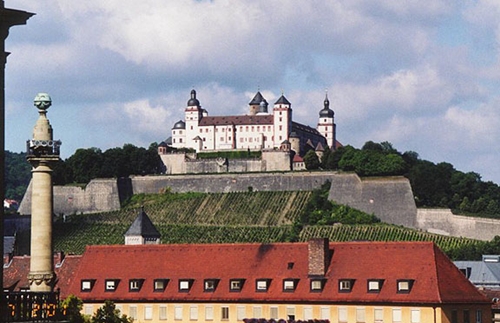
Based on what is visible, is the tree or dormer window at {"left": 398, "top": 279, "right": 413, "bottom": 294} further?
dormer window at {"left": 398, "top": 279, "right": 413, "bottom": 294}

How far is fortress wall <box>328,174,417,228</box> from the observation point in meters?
175

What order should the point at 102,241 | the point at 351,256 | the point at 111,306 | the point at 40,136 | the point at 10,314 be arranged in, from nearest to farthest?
the point at 10,314, the point at 40,136, the point at 111,306, the point at 351,256, the point at 102,241

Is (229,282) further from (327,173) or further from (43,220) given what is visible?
(327,173)

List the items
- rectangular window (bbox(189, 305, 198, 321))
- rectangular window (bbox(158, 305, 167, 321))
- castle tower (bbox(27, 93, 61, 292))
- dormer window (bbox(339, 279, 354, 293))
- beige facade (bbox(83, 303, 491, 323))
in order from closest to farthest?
1. castle tower (bbox(27, 93, 61, 292))
2. beige facade (bbox(83, 303, 491, 323))
3. dormer window (bbox(339, 279, 354, 293))
4. rectangular window (bbox(189, 305, 198, 321))
5. rectangular window (bbox(158, 305, 167, 321))

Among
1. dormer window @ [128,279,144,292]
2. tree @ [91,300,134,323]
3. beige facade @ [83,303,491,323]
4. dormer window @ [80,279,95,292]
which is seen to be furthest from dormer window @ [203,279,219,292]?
tree @ [91,300,134,323]

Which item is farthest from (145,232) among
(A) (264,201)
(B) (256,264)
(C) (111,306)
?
(A) (264,201)

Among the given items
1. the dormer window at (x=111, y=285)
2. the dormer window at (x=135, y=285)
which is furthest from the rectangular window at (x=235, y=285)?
the dormer window at (x=111, y=285)

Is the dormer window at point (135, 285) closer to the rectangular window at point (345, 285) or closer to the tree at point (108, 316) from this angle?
the rectangular window at point (345, 285)

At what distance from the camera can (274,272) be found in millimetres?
65125

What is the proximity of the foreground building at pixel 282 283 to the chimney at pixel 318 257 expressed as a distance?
0.05 meters

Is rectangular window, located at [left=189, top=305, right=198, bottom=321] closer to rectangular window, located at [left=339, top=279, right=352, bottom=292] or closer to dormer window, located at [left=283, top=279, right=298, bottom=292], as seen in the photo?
dormer window, located at [left=283, top=279, right=298, bottom=292]

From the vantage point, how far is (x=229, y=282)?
6531 centimetres

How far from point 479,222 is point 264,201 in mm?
34042

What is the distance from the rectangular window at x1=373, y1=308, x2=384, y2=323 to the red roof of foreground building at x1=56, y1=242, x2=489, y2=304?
53 centimetres
